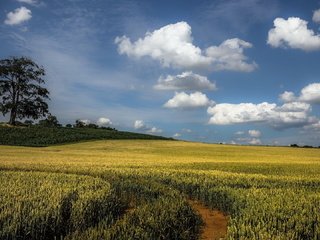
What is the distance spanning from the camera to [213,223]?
45.2ft

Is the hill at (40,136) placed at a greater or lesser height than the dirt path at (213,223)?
greater

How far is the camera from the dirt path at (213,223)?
11883 mm

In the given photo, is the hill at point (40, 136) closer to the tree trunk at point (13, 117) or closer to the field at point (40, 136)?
the field at point (40, 136)

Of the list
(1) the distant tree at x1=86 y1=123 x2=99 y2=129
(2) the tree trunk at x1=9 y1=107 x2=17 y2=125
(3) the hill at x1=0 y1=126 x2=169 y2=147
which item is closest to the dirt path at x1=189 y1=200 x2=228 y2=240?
(3) the hill at x1=0 y1=126 x2=169 y2=147

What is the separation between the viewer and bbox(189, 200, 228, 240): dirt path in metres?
11.9

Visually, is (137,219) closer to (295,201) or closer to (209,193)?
(295,201)

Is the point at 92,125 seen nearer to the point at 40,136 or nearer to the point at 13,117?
the point at 13,117

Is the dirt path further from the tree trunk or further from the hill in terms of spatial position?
the tree trunk

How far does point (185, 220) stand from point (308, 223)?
3.32 m

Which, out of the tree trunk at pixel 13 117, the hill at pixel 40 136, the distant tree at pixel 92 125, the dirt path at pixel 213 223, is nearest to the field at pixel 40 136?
the hill at pixel 40 136

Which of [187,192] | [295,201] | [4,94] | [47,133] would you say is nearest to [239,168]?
[187,192]

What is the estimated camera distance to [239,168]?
2995 centimetres

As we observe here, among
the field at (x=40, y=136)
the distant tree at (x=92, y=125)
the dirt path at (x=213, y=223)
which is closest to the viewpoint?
the dirt path at (x=213, y=223)

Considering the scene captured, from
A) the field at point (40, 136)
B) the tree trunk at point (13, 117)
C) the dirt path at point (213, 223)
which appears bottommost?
the dirt path at point (213, 223)
